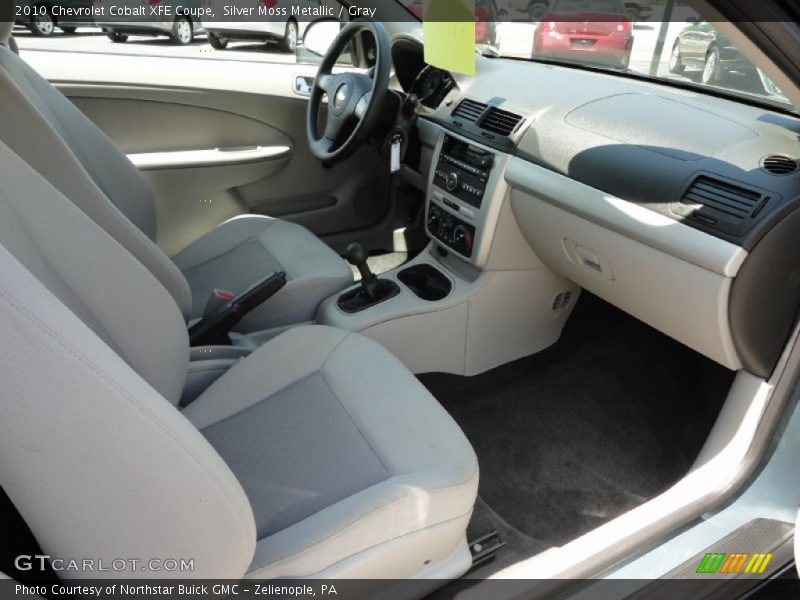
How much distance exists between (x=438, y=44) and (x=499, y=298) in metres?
1.10

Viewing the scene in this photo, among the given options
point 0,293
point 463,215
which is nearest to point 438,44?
point 0,293

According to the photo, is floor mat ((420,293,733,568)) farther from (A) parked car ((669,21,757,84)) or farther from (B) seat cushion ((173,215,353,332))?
(A) parked car ((669,21,757,84))

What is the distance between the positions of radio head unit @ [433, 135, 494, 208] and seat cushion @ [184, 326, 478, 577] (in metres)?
0.61

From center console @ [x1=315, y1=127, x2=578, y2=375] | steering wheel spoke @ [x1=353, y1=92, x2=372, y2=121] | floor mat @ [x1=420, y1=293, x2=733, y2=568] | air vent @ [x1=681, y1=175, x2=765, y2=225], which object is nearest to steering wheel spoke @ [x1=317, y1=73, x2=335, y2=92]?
steering wheel spoke @ [x1=353, y1=92, x2=372, y2=121]

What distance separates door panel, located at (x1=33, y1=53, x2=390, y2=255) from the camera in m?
2.17

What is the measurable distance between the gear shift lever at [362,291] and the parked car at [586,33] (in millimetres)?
884

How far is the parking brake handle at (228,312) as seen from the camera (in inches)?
60.9

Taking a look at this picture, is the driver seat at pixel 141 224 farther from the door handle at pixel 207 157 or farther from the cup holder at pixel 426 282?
the door handle at pixel 207 157

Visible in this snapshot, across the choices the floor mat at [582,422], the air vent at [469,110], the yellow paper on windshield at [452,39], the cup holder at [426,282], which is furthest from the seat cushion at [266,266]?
the yellow paper on windshield at [452,39]

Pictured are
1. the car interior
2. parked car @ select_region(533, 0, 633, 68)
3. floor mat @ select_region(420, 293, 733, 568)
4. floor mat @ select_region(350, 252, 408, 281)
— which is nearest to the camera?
the car interior

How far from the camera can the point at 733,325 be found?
1187 millimetres

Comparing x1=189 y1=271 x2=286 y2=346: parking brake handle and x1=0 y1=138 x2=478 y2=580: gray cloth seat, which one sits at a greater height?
x1=0 y1=138 x2=478 y2=580: gray cloth seat

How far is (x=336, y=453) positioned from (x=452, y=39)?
65 centimetres

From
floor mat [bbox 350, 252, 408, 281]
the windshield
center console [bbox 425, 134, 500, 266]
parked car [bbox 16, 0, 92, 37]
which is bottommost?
floor mat [bbox 350, 252, 408, 281]
